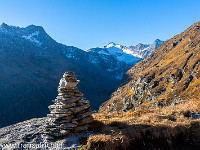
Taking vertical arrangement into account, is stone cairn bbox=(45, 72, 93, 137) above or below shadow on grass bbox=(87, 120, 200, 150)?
above

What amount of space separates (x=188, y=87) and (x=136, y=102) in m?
57.7

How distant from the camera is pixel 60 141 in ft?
33.7

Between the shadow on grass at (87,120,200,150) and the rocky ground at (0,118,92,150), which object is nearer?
the shadow on grass at (87,120,200,150)

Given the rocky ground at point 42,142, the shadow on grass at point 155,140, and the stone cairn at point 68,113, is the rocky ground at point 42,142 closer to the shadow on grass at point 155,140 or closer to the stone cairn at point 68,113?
the stone cairn at point 68,113

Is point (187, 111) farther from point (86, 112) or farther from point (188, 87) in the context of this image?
point (188, 87)

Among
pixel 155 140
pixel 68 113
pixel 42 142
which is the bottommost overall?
pixel 155 140

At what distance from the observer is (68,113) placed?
481 inches

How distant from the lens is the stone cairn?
11.6 metres

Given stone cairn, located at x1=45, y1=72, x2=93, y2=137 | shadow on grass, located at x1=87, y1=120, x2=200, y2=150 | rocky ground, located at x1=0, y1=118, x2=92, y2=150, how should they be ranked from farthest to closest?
stone cairn, located at x1=45, y1=72, x2=93, y2=137, rocky ground, located at x1=0, y1=118, x2=92, y2=150, shadow on grass, located at x1=87, y1=120, x2=200, y2=150

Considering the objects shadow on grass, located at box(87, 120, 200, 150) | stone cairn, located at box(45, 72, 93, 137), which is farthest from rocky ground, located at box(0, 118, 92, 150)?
shadow on grass, located at box(87, 120, 200, 150)

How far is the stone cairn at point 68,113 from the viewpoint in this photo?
1160 cm

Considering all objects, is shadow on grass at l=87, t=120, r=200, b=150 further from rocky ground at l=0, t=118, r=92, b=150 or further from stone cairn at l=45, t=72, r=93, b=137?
stone cairn at l=45, t=72, r=93, b=137

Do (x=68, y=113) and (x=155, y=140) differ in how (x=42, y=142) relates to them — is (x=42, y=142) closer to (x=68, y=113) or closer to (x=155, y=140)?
(x=68, y=113)

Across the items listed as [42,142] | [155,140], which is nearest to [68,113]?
[42,142]
